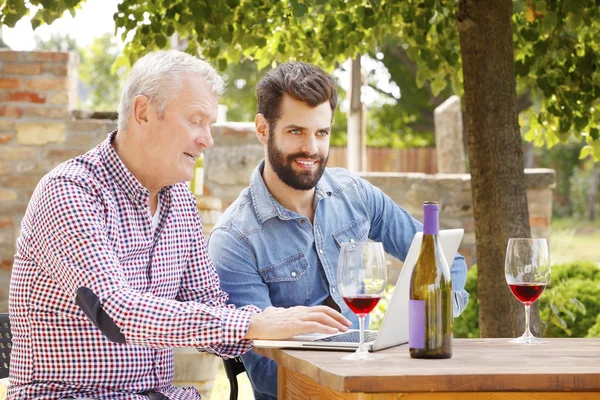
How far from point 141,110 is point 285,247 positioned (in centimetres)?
70

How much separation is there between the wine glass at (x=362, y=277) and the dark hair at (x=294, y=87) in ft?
3.30

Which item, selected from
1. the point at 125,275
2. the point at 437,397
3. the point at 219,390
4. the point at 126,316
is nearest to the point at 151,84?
the point at 125,275

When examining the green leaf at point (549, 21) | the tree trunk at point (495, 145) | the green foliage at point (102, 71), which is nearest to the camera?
the tree trunk at point (495, 145)

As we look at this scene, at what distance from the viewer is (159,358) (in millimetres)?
2467

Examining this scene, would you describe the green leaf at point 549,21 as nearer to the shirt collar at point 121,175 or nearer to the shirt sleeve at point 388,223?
the shirt sleeve at point 388,223

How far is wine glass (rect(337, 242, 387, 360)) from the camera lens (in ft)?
6.47

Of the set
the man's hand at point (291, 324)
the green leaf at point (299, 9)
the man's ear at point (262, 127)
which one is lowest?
the man's hand at point (291, 324)

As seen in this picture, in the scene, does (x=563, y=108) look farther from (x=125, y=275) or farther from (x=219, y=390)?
(x=125, y=275)

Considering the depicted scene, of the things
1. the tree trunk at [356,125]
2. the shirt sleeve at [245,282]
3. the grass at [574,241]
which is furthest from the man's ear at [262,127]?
the grass at [574,241]

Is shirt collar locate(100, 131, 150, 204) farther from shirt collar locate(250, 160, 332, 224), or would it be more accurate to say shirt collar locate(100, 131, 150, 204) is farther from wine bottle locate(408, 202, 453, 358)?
wine bottle locate(408, 202, 453, 358)

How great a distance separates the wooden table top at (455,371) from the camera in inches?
66.8

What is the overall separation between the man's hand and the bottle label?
0.23 meters

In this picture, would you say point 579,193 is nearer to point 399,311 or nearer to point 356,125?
point 356,125

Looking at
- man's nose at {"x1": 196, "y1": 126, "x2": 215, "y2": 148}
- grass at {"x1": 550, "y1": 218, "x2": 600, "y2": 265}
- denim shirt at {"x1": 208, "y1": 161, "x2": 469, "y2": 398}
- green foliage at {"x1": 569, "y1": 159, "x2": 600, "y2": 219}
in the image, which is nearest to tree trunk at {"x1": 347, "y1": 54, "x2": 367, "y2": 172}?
grass at {"x1": 550, "y1": 218, "x2": 600, "y2": 265}
